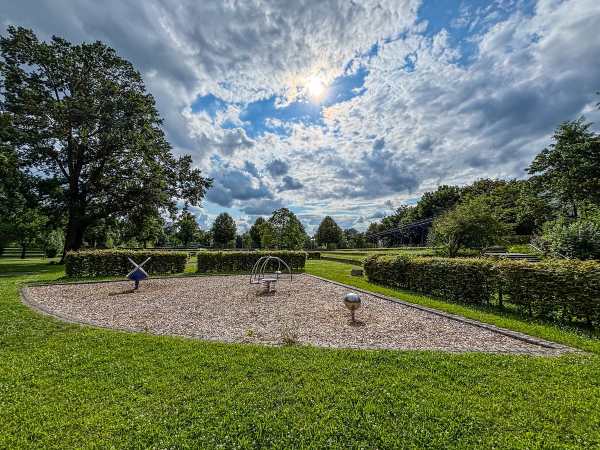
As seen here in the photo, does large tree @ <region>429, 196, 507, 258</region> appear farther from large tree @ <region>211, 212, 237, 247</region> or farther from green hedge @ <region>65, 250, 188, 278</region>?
large tree @ <region>211, 212, 237, 247</region>

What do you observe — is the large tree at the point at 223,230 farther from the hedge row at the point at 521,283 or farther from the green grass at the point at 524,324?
the green grass at the point at 524,324

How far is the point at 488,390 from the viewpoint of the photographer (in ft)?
11.0

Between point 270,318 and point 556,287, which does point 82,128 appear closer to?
point 270,318

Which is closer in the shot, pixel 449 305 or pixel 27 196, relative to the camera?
pixel 449 305

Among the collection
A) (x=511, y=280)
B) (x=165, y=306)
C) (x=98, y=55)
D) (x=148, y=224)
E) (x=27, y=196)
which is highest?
(x=98, y=55)

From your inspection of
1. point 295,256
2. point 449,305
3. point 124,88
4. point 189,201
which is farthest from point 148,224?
point 449,305

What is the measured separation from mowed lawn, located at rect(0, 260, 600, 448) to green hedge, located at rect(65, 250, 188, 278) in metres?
11.4

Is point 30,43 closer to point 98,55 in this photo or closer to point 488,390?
point 98,55

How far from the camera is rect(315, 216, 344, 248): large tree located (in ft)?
214

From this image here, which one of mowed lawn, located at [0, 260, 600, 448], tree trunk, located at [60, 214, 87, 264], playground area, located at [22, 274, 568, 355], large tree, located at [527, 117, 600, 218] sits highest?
large tree, located at [527, 117, 600, 218]

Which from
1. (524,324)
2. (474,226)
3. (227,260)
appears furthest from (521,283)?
(227,260)

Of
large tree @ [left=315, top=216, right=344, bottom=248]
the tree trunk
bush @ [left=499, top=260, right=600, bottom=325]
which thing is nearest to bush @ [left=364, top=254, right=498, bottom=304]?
bush @ [left=499, top=260, right=600, bottom=325]

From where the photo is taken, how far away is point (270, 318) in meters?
7.30

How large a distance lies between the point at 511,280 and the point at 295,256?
15.1m
